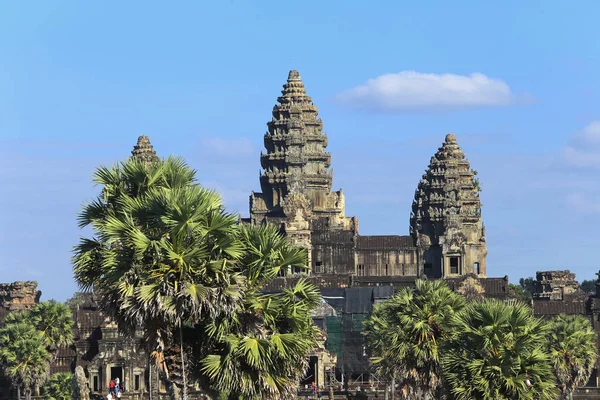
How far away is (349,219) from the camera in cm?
19425

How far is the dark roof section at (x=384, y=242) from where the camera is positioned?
17088cm

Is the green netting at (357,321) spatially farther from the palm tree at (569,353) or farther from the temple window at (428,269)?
the temple window at (428,269)

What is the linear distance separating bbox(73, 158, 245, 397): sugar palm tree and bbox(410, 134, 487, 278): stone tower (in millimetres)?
122144

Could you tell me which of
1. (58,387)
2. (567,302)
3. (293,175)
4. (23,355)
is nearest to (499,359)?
(58,387)

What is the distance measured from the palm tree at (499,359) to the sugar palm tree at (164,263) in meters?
13.6

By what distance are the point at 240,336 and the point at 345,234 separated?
4667 inches

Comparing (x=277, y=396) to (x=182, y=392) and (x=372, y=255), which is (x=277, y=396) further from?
(x=372, y=255)

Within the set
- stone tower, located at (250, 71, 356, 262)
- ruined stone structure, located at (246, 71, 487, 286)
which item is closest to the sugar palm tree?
ruined stone structure, located at (246, 71, 487, 286)

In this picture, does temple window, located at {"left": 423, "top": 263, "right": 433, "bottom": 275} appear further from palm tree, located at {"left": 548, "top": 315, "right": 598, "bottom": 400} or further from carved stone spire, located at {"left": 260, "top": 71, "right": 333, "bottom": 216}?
palm tree, located at {"left": 548, "top": 315, "right": 598, "bottom": 400}

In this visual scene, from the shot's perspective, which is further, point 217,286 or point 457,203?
point 457,203

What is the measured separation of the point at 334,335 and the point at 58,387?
26821 mm

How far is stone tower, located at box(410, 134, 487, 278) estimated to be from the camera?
575 feet

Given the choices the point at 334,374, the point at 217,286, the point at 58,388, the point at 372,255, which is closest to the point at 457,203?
the point at 372,255

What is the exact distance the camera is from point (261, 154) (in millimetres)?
196250
